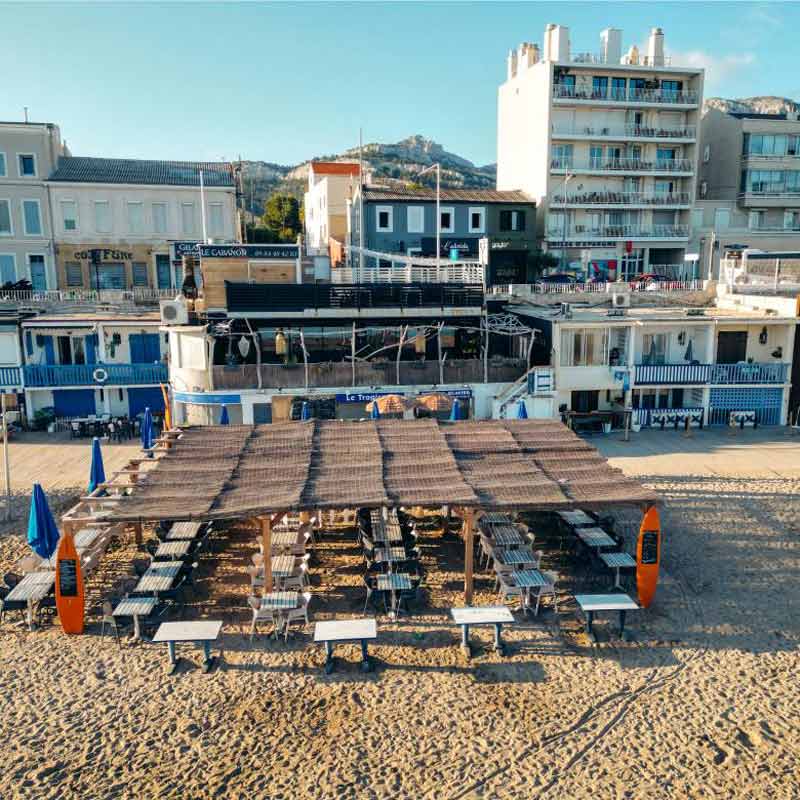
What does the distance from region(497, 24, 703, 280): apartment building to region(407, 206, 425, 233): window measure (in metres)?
9.36

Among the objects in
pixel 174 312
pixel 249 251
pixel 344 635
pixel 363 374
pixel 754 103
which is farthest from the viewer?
pixel 754 103

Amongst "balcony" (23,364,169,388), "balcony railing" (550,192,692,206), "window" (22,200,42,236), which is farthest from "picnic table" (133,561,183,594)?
"balcony railing" (550,192,692,206)

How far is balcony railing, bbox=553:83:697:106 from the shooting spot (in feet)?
164

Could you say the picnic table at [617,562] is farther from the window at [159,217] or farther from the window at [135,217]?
the window at [135,217]

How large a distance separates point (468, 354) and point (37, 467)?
1805cm

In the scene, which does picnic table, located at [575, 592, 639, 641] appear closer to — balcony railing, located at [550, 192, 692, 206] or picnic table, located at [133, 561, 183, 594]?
picnic table, located at [133, 561, 183, 594]

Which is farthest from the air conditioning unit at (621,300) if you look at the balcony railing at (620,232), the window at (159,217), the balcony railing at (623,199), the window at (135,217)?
the window at (135,217)

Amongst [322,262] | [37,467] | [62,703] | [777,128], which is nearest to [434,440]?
[62,703]

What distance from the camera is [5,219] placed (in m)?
42.4

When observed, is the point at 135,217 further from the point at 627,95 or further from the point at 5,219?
the point at 627,95

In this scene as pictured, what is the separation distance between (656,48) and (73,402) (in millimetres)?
46584

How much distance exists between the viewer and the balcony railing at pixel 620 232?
5072 centimetres

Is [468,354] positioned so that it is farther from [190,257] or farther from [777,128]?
[777,128]

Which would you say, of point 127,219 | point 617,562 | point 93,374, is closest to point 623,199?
point 127,219
